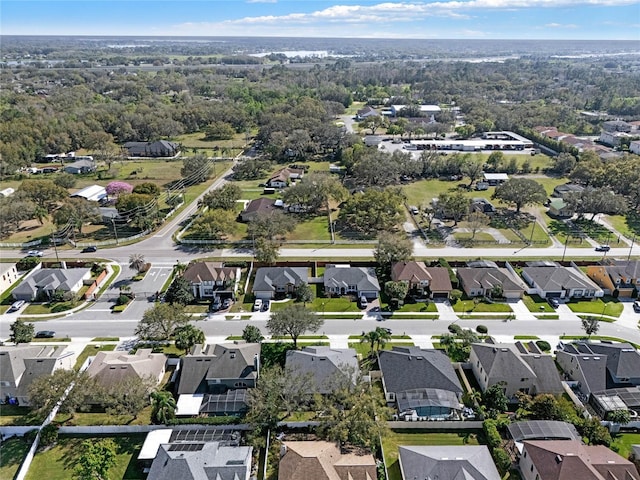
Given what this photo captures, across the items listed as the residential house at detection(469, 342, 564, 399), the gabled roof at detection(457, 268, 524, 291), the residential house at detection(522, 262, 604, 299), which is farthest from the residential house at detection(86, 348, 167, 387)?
the residential house at detection(522, 262, 604, 299)

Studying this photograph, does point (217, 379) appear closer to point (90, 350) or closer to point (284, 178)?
point (90, 350)

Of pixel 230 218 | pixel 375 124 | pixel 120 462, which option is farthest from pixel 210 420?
pixel 375 124

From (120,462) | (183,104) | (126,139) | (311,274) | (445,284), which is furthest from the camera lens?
(183,104)

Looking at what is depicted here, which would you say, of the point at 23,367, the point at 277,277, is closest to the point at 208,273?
the point at 277,277

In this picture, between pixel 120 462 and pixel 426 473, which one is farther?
pixel 120 462

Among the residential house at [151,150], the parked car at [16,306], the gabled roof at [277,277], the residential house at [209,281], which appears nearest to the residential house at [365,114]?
the residential house at [151,150]

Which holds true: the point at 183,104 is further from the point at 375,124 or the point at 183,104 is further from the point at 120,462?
the point at 120,462
